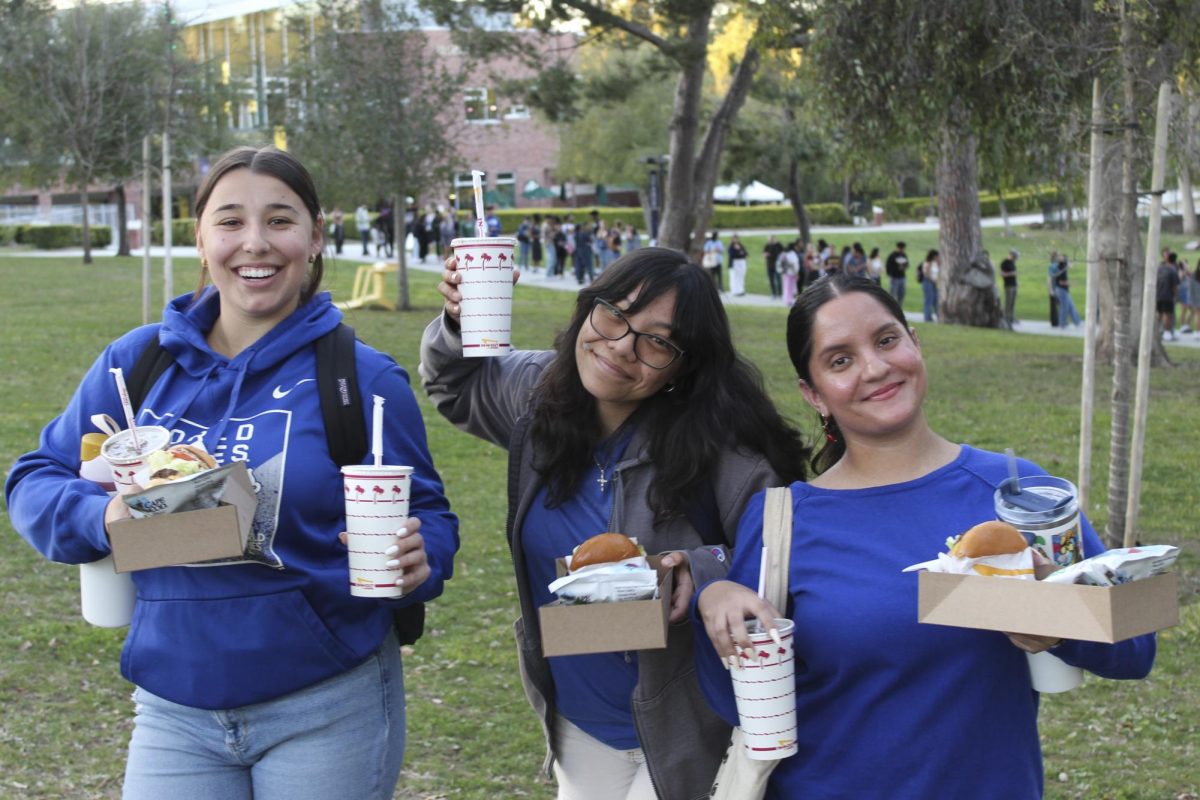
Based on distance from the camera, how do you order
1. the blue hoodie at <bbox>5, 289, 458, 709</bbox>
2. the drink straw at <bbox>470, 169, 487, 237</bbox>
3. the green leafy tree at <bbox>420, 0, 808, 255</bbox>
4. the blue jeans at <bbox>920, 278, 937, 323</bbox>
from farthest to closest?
the blue jeans at <bbox>920, 278, 937, 323</bbox> < the green leafy tree at <bbox>420, 0, 808, 255</bbox> < the drink straw at <bbox>470, 169, 487, 237</bbox> < the blue hoodie at <bbox>5, 289, 458, 709</bbox>

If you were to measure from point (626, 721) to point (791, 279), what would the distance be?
30008mm

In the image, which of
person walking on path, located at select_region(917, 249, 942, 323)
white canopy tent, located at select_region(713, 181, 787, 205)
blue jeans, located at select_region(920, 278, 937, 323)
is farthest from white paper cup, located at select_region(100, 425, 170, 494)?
white canopy tent, located at select_region(713, 181, 787, 205)

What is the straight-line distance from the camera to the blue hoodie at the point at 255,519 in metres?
2.73

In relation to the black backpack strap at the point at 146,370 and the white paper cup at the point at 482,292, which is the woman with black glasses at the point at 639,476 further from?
the black backpack strap at the point at 146,370

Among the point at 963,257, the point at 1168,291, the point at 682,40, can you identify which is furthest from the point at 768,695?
the point at 963,257

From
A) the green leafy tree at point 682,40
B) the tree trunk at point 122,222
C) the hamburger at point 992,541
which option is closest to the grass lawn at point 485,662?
the hamburger at point 992,541

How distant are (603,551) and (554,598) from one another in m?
0.50

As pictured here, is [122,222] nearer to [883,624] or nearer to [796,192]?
[796,192]

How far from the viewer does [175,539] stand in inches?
99.0

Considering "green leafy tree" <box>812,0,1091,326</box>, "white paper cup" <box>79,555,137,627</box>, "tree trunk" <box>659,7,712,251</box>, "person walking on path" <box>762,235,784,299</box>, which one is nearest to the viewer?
"white paper cup" <box>79,555,137,627</box>

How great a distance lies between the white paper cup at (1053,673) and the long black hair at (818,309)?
2.01 ft

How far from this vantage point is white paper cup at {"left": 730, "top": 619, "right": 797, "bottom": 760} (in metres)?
2.49

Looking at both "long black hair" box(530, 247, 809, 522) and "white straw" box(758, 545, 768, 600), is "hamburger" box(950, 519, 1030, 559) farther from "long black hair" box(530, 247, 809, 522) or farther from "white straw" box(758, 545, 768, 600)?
"long black hair" box(530, 247, 809, 522)

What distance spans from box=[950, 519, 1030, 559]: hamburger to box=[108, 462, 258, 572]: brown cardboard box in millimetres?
1298
